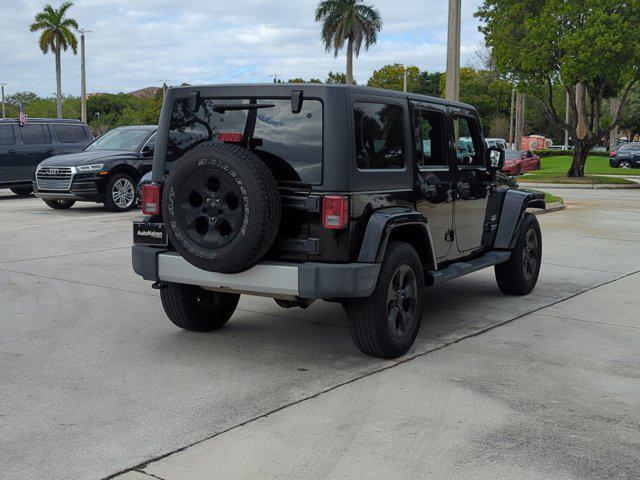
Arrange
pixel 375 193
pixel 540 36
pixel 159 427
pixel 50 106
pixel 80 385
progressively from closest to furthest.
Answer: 1. pixel 159 427
2. pixel 80 385
3. pixel 375 193
4. pixel 540 36
5. pixel 50 106

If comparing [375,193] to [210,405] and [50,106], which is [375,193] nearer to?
[210,405]

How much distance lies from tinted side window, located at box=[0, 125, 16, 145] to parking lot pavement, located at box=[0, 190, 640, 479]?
35.3 ft

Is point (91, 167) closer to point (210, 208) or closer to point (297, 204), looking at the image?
point (210, 208)

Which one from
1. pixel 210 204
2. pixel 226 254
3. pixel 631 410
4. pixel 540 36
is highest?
pixel 540 36

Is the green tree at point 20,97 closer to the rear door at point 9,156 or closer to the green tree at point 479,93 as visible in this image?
the green tree at point 479,93

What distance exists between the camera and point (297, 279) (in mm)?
5078

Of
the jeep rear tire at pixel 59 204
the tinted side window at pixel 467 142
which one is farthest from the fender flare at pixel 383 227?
the jeep rear tire at pixel 59 204

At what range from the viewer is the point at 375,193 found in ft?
17.7

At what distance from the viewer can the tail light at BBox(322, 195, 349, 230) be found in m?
5.05

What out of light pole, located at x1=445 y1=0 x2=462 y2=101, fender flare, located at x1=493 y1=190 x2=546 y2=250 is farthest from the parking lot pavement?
light pole, located at x1=445 y1=0 x2=462 y2=101

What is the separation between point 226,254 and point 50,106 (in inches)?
3503

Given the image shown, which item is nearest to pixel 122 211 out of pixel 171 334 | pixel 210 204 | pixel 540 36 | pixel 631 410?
pixel 171 334

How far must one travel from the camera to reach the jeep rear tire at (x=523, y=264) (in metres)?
7.77

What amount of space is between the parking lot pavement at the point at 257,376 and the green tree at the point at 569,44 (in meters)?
19.9
